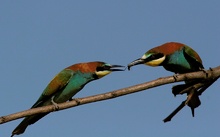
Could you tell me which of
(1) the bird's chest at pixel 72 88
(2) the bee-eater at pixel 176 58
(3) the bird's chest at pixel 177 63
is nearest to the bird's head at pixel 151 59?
(2) the bee-eater at pixel 176 58

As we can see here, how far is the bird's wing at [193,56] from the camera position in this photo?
14.4 feet

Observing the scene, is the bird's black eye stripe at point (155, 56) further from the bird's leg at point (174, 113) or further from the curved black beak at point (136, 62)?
the bird's leg at point (174, 113)

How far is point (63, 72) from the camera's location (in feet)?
16.8

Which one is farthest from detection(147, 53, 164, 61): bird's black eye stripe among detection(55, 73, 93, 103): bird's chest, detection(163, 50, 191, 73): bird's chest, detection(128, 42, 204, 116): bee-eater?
detection(55, 73, 93, 103): bird's chest

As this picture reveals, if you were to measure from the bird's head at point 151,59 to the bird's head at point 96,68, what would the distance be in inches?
14.8

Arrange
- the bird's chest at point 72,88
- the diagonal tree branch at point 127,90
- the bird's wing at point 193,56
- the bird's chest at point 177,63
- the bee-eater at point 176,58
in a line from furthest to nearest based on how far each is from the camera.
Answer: the bird's chest at point 72,88 → the bird's wing at point 193,56 → the bird's chest at point 177,63 → the bee-eater at point 176,58 → the diagonal tree branch at point 127,90

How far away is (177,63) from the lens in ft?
14.3

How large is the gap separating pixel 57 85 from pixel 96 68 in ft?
2.26

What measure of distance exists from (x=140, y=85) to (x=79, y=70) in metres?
2.49

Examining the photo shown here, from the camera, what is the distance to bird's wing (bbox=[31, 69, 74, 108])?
5.05 m

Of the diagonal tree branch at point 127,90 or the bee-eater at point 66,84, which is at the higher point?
the bee-eater at point 66,84

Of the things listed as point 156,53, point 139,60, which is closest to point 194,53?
point 156,53

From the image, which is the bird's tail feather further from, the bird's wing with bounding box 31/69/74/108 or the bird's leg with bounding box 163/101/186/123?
the bird's leg with bounding box 163/101/186/123

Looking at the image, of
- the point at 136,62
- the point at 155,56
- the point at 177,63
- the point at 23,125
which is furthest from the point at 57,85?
the point at 136,62
